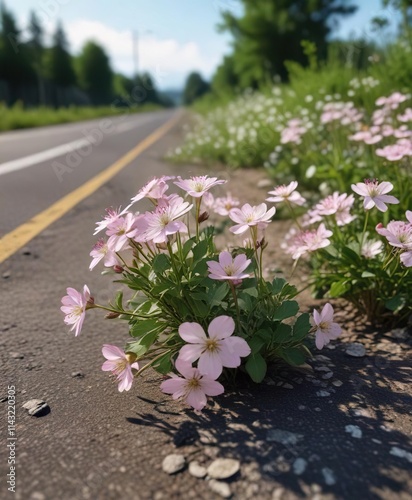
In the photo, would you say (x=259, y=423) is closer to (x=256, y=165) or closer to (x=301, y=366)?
(x=301, y=366)

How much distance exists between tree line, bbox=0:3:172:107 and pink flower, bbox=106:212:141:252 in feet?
104

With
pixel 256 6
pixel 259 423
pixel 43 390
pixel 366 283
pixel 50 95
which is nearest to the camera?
pixel 259 423

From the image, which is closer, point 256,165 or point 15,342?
point 15,342

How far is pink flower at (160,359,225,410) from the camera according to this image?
1350 mm

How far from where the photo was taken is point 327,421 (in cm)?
137

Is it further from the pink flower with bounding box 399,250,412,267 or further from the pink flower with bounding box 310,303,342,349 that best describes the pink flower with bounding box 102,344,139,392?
the pink flower with bounding box 399,250,412,267

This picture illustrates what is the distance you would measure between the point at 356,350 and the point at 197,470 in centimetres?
90

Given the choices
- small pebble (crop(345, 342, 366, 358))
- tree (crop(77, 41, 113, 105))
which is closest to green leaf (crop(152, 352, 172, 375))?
small pebble (crop(345, 342, 366, 358))

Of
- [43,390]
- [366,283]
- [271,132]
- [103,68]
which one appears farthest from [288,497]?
[103,68]

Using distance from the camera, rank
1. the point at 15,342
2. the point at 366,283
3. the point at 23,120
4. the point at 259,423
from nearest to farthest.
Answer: the point at 259,423 < the point at 15,342 < the point at 366,283 < the point at 23,120

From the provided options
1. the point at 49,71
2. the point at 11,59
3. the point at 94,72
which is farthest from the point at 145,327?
the point at 94,72

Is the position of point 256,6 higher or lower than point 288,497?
higher

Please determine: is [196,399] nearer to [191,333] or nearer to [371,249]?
[191,333]

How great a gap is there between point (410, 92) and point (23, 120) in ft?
58.4
